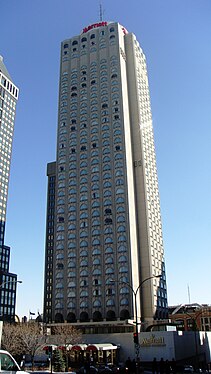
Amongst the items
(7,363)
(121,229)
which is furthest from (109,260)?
(7,363)

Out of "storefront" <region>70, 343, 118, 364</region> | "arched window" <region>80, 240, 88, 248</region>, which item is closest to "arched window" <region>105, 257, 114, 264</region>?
"arched window" <region>80, 240, 88, 248</region>

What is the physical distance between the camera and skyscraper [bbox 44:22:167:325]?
3514 inches

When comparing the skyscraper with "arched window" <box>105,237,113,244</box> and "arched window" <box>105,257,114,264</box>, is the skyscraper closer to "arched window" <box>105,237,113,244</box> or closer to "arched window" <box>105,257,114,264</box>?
"arched window" <box>105,237,113,244</box>

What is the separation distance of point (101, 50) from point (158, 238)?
206 ft

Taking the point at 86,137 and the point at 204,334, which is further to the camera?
the point at 86,137

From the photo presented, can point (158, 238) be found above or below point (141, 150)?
below

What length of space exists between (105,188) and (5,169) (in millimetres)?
78415

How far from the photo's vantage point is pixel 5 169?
161375 mm

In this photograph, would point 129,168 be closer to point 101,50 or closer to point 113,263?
point 113,263

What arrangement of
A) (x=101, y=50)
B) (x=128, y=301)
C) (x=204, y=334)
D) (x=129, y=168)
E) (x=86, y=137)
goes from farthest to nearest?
(x=101, y=50) → (x=86, y=137) → (x=129, y=168) → (x=204, y=334) → (x=128, y=301)

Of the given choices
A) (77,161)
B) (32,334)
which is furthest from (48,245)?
(32,334)

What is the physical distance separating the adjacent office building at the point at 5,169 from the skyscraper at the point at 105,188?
55.1 m

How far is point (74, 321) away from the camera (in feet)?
291

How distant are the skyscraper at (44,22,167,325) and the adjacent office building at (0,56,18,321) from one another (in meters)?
55.1
